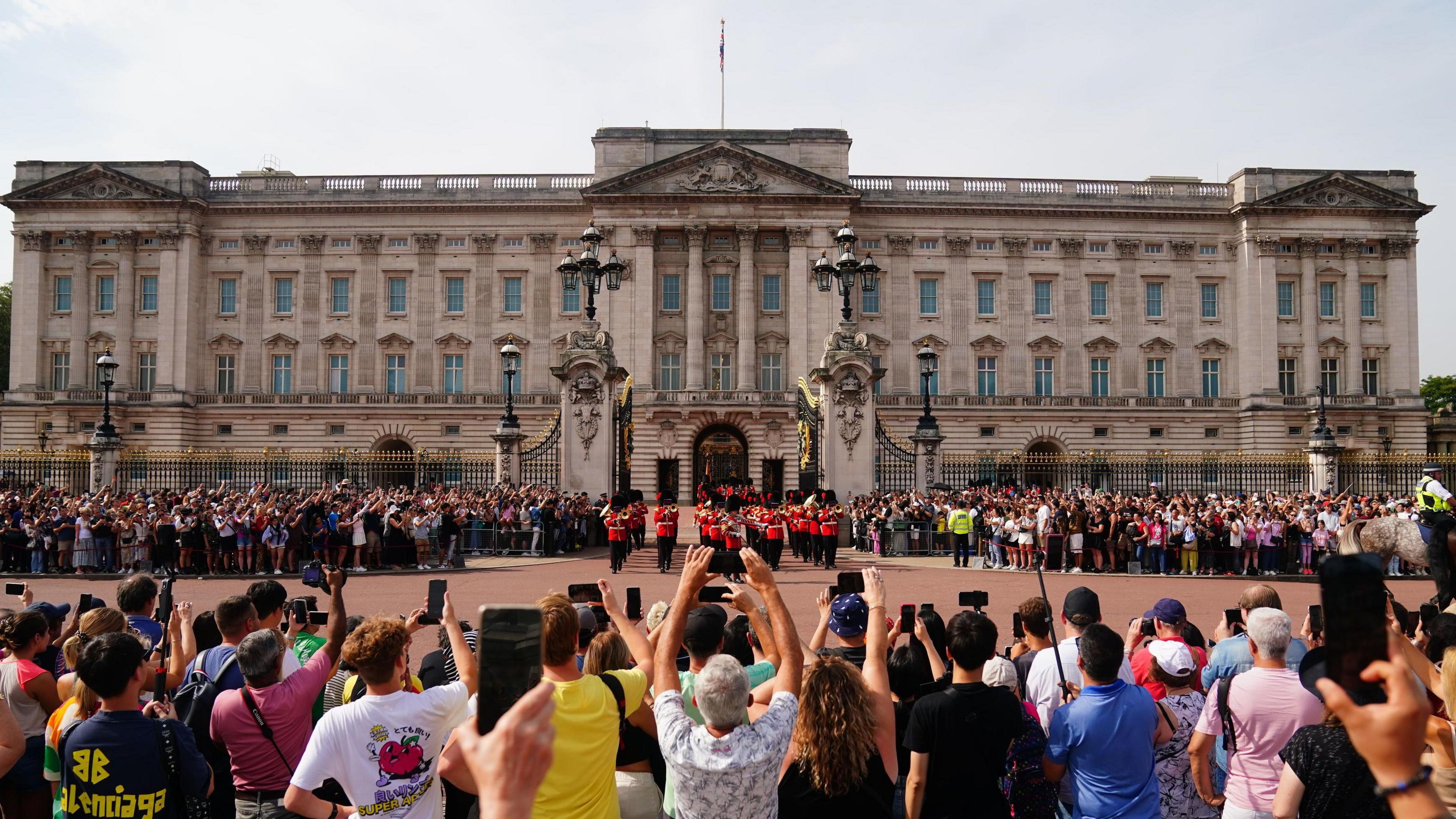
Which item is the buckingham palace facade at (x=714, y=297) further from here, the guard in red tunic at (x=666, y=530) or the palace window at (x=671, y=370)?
the guard in red tunic at (x=666, y=530)

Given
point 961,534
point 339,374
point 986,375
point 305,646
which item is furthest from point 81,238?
point 305,646

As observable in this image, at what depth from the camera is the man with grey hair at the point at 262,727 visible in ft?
14.7

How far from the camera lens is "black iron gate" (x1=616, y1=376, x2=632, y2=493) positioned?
26453 mm

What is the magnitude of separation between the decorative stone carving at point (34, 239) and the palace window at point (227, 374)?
10.5 metres

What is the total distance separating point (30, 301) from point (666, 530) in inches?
1940

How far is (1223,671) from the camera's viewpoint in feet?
18.6

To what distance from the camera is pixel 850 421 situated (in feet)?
80.7

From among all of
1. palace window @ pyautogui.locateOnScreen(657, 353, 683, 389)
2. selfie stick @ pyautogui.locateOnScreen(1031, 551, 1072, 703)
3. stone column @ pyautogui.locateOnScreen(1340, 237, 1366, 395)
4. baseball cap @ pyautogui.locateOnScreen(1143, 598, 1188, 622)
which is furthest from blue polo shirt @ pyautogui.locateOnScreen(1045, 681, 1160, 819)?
stone column @ pyautogui.locateOnScreen(1340, 237, 1366, 395)

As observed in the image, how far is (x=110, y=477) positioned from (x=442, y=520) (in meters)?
15.7

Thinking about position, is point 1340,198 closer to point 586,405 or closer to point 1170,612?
point 586,405

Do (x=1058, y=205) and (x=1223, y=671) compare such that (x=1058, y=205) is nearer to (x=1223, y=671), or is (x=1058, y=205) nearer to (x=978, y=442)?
(x=978, y=442)

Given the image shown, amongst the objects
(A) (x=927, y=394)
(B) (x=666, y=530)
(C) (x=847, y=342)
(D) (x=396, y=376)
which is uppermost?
(D) (x=396, y=376)

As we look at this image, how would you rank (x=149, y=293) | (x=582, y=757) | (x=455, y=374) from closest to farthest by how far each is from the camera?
(x=582, y=757)
(x=149, y=293)
(x=455, y=374)

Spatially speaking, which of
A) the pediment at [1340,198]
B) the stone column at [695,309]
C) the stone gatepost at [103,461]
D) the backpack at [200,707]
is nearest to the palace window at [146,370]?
the stone gatepost at [103,461]
